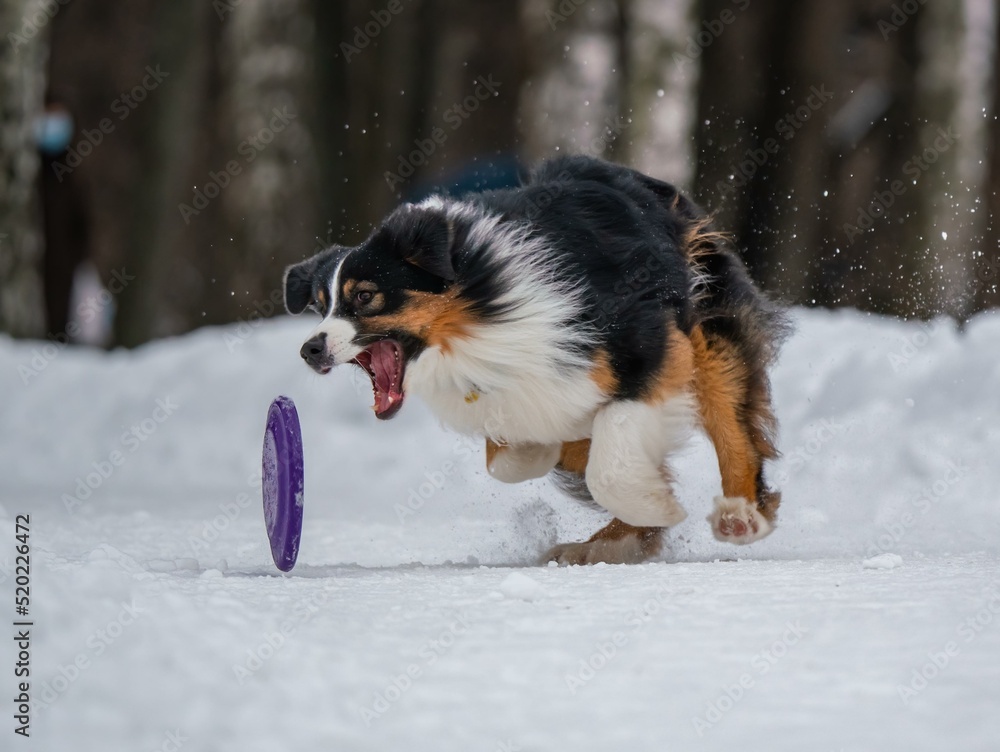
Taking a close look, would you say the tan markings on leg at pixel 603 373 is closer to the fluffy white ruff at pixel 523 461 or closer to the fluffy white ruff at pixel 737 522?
the fluffy white ruff at pixel 523 461

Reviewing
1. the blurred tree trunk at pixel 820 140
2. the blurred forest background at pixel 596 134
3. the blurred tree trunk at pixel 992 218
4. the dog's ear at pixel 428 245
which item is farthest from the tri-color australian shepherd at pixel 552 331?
the blurred tree trunk at pixel 992 218

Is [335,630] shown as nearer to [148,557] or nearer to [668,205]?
[148,557]

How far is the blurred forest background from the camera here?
12.6 meters

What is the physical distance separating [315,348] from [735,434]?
1.90 meters

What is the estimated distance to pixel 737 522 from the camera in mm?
5844

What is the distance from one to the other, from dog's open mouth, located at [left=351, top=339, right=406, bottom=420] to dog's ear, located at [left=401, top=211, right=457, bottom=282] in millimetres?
319

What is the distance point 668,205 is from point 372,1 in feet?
39.8

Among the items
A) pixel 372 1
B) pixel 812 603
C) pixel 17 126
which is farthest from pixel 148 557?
pixel 372 1

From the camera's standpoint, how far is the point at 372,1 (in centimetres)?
1745

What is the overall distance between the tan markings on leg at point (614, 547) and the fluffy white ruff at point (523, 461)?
1.16 ft

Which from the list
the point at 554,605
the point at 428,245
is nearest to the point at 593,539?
the point at 428,245

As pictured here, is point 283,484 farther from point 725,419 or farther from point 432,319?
point 725,419

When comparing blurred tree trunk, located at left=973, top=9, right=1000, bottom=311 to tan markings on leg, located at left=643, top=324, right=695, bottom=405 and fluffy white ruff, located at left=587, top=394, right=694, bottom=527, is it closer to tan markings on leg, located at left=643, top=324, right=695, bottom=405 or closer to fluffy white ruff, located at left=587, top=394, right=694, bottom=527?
tan markings on leg, located at left=643, top=324, right=695, bottom=405

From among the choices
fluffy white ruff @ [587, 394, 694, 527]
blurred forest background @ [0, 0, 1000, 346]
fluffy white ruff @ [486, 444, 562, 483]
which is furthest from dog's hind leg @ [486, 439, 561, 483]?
blurred forest background @ [0, 0, 1000, 346]
